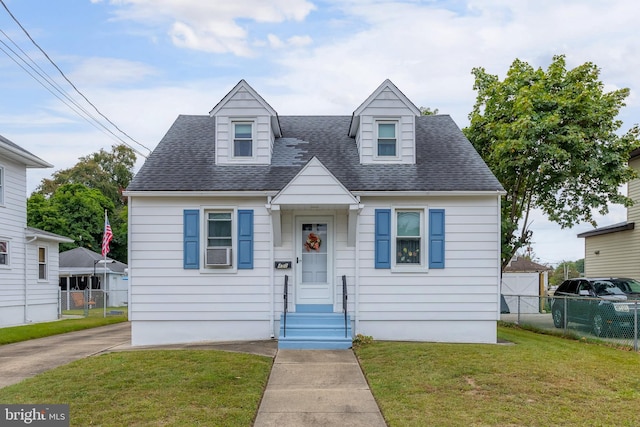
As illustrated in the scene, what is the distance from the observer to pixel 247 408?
20.2ft

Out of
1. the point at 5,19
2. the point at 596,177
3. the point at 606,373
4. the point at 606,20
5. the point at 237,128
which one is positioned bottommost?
the point at 606,373

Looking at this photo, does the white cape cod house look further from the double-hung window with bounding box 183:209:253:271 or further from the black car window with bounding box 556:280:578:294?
the black car window with bounding box 556:280:578:294

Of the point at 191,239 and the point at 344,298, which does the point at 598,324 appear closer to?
the point at 344,298

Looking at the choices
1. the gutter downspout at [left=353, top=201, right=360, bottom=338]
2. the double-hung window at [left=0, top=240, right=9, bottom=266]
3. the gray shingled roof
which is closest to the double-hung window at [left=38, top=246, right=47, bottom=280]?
the double-hung window at [left=0, top=240, right=9, bottom=266]

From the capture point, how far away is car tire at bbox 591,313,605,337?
474 inches

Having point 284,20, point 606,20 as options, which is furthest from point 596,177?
point 284,20

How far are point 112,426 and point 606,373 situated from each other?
288 inches

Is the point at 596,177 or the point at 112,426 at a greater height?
the point at 596,177

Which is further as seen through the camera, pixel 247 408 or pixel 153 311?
pixel 153 311

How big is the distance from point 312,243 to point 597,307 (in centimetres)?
716

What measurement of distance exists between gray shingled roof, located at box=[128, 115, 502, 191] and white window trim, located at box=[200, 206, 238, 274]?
20.7 inches

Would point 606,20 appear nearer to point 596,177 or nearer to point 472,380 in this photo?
point 596,177

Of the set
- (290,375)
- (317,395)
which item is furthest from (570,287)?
(317,395)

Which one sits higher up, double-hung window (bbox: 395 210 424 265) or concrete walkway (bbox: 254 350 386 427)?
double-hung window (bbox: 395 210 424 265)
